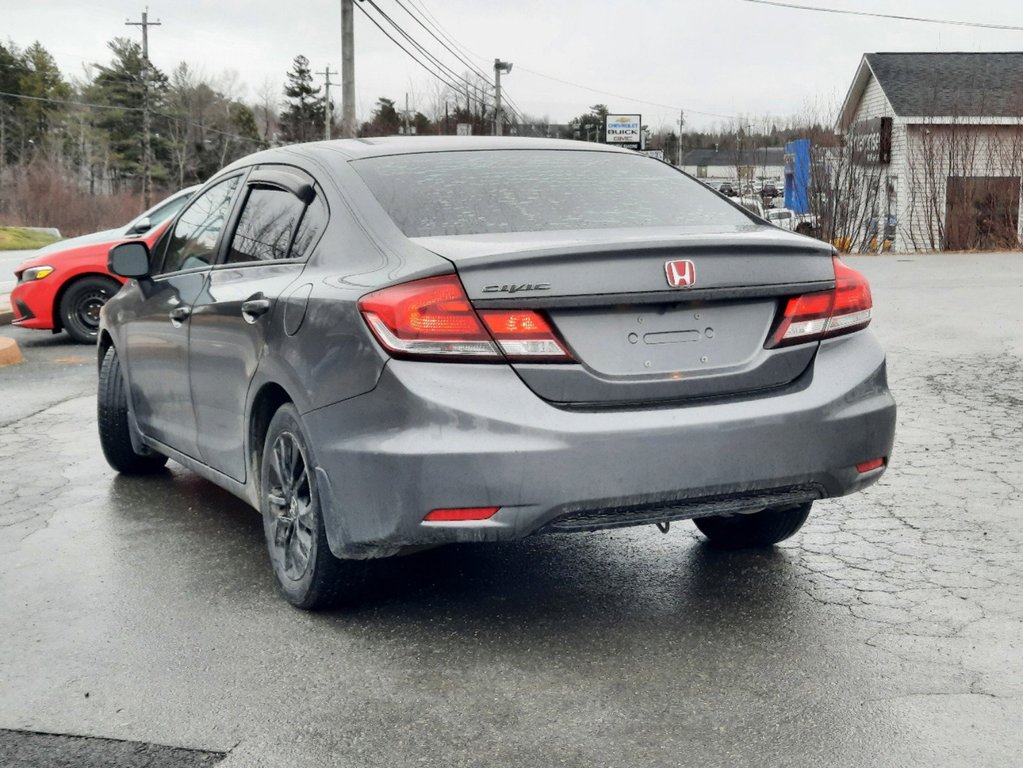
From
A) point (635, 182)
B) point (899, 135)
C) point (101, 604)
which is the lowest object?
point (101, 604)

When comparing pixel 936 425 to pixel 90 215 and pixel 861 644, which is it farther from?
pixel 90 215

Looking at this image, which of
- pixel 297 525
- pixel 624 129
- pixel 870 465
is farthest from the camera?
pixel 624 129

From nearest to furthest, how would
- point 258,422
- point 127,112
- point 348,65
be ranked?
point 258,422 → point 348,65 → point 127,112

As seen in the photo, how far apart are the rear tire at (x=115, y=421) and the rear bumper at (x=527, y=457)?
285 cm

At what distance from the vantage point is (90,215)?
2251 inches

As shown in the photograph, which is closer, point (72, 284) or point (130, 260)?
point (130, 260)

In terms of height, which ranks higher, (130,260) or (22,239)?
(22,239)

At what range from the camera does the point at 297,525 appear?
170 inches

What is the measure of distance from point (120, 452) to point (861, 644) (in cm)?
413

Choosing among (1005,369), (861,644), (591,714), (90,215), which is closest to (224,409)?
(591,714)

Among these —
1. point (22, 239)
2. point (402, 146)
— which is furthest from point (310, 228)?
point (22, 239)

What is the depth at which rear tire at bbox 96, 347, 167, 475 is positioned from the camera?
6426mm

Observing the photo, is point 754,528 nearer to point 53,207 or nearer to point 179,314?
point 179,314

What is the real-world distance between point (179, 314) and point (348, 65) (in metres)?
24.4
